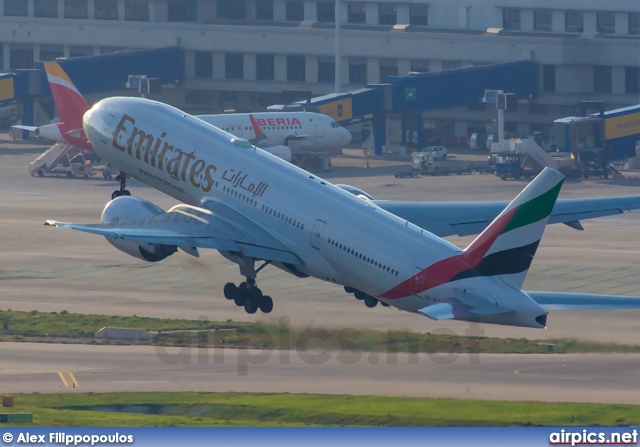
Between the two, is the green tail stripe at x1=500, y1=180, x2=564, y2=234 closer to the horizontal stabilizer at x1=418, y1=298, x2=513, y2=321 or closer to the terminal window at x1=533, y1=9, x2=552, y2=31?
the horizontal stabilizer at x1=418, y1=298, x2=513, y2=321

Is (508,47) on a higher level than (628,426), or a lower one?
higher

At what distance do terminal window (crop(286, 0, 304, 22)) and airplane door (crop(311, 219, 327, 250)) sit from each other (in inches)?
4148

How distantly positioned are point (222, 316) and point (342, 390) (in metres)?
→ 14.0

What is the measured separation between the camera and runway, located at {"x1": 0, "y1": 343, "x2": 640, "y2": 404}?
173 feet

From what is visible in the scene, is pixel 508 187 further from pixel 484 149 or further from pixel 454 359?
pixel 454 359

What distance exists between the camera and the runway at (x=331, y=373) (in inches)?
2072

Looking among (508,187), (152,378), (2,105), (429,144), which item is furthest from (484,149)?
(152,378)

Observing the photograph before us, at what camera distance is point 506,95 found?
13025cm

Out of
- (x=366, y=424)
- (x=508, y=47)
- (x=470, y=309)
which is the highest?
(x=508, y=47)

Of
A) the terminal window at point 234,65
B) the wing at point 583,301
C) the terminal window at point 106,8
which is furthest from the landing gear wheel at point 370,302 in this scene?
the terminal window at point 106,8

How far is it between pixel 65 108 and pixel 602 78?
58469mm

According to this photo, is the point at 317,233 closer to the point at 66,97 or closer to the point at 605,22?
the point at 66,97

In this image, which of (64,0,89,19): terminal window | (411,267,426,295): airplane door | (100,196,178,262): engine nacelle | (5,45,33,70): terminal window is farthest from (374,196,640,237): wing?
(5,45,33,70): terminal window

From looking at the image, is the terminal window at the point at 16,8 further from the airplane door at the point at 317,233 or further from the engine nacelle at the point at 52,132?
the airplane door at the point at 317,233
